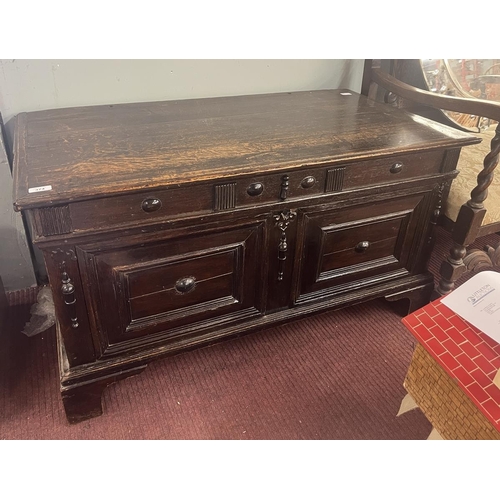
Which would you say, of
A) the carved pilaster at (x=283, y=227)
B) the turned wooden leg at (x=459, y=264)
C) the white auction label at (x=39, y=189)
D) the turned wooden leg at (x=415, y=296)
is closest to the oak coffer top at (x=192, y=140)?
the white auction label at (x=39, y=189)

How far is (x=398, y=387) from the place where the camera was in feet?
4.76

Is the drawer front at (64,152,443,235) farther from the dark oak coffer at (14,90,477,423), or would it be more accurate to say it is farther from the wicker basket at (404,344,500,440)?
the wicker basket at (404,344,500,440)

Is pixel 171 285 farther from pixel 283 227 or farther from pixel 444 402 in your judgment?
pixel 444 402

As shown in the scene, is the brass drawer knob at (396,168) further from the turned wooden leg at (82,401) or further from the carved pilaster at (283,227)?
the turned wooden leg at (82,401)

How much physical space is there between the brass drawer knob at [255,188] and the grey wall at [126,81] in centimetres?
62

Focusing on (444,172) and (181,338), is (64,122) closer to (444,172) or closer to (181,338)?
(181,338)

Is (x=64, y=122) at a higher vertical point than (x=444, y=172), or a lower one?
higher

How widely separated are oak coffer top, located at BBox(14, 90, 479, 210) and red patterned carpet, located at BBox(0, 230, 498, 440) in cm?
67

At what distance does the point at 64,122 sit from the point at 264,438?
1034mm

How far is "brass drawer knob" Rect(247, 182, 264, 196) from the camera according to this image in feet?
3.81

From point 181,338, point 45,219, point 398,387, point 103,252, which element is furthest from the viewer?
point 398,387

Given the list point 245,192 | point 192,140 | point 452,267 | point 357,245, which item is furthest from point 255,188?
point 452,267

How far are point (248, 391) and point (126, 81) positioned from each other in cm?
104

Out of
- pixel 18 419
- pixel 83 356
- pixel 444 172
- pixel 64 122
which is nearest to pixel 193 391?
pixel 83 356
